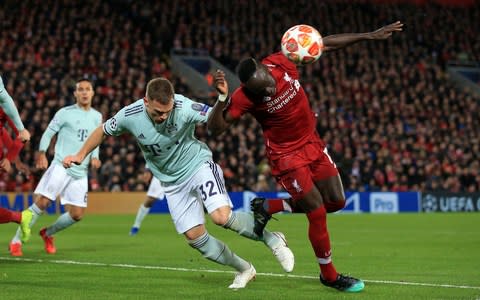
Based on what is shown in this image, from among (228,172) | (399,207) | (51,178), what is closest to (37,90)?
(228,172)

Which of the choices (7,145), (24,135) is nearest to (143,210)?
(7,145)

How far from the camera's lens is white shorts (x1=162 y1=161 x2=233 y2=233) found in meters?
8.89

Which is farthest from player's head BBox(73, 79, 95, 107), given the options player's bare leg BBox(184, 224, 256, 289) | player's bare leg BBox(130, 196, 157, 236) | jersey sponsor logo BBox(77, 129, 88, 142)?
player's bare leg BBox(184, 224, 256, 289)

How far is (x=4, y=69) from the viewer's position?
1163 inches

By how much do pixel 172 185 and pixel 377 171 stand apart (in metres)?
23.7

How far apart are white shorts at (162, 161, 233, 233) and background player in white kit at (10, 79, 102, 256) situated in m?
4.72

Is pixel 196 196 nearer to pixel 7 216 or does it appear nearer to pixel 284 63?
pixel 284 63

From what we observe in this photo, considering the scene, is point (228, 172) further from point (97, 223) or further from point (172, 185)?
point (172, 185)

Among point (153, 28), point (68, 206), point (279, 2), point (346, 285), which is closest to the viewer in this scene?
point (346, 285)

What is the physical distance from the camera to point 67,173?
44.9 feet

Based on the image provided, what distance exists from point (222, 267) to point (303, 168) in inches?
107

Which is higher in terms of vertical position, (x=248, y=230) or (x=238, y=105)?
(x=238, y=105)

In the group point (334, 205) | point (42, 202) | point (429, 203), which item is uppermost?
point (334, 205)

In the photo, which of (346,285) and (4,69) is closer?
(346,285)
